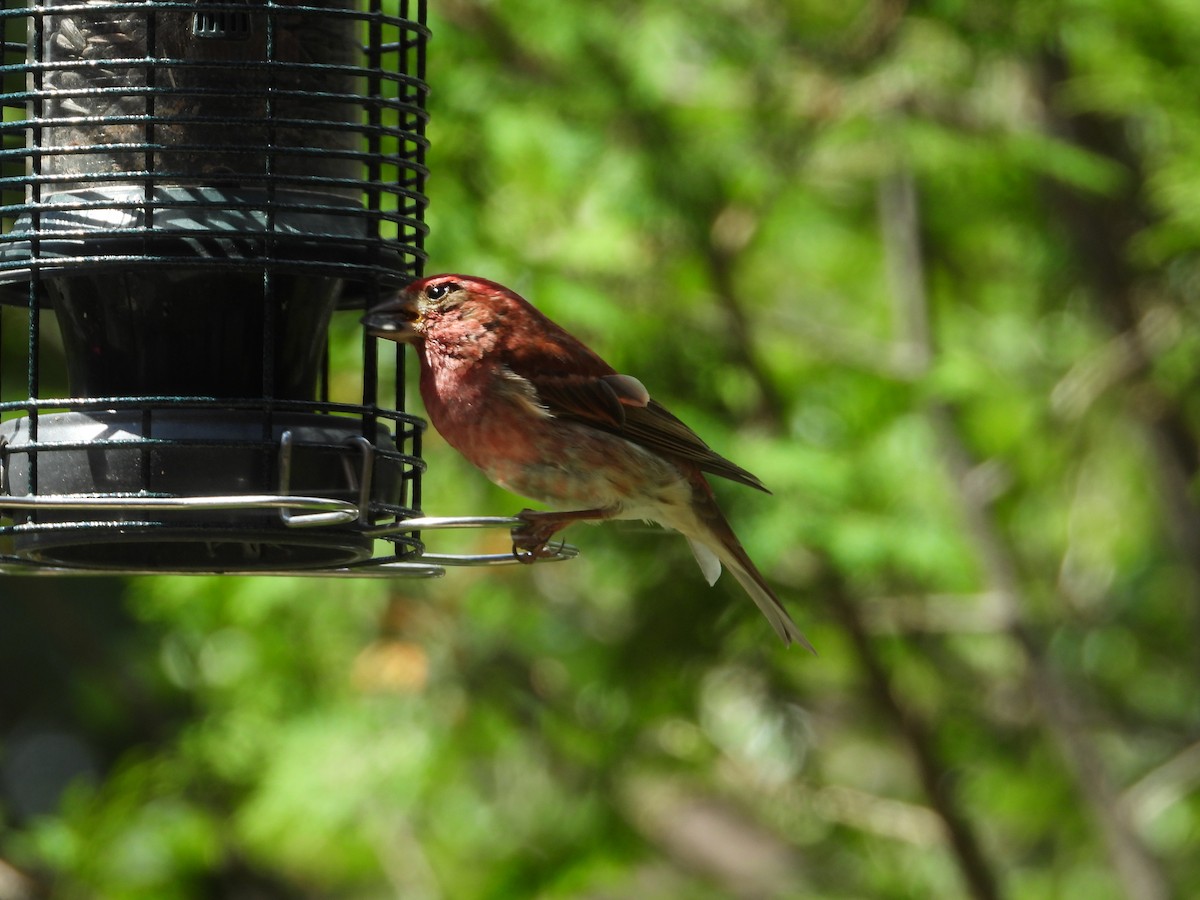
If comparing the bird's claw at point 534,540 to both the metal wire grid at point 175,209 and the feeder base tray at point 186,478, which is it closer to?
the metal wire grid at point 175,209

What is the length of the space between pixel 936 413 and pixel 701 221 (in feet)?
4.85

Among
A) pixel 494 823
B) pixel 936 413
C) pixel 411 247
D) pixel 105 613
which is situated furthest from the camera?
pixel 105 613

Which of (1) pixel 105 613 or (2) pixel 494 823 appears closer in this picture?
(2) pixel 494 823

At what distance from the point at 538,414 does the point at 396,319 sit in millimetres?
521

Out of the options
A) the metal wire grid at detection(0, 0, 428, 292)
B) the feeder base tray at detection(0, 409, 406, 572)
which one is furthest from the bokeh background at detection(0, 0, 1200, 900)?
the feeder base tray at detection(0, 409, 406, 572)

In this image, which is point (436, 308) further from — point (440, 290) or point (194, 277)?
point (194, 277)

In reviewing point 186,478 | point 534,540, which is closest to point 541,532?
point 534,540

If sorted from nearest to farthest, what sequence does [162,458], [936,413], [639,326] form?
[162,458]
[639,326]
[936,413]

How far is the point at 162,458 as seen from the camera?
12.7 ft

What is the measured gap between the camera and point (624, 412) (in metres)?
4.95

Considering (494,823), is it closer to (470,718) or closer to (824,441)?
(470,718)

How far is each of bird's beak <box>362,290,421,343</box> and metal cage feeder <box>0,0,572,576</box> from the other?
0.09 metres

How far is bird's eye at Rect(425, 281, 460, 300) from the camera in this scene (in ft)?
14.8

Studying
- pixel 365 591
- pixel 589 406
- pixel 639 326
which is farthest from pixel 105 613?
pixel 589 406
